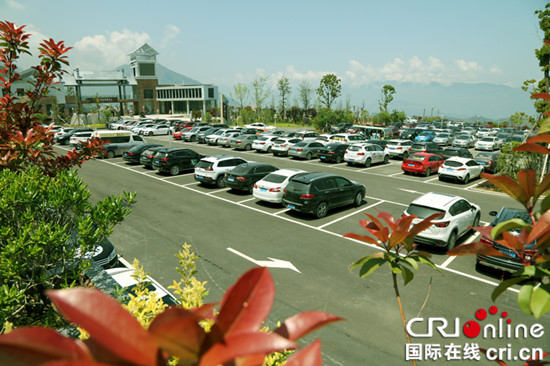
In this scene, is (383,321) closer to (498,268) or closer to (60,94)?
(498,268)

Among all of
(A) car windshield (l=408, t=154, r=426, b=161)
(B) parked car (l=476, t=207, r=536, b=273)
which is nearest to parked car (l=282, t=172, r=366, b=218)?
(B) parked car (l=476, t=207, r=536, b=273)

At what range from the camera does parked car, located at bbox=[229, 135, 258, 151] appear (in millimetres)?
34344

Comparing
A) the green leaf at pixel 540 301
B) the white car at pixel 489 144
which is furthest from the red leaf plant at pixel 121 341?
the white car at pixel 489 144

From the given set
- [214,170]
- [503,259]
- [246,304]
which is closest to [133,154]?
[214,170]

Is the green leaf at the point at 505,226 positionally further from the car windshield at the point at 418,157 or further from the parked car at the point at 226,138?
the parked car at the point at 226,138

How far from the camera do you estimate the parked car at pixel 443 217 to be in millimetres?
10938

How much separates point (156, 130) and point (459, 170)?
39.1 metres

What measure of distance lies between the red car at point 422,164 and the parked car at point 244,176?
1113 cm

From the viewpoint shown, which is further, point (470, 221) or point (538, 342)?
point (470, 221)

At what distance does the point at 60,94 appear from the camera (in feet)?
233

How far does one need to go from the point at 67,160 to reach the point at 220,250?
5973 mm

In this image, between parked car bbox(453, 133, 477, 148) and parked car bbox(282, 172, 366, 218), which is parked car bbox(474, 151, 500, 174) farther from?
parked car bbox(453, 133, 477, 148)

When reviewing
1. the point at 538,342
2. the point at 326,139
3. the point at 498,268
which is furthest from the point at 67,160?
the point at 326,139

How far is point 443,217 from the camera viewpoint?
437 inches
